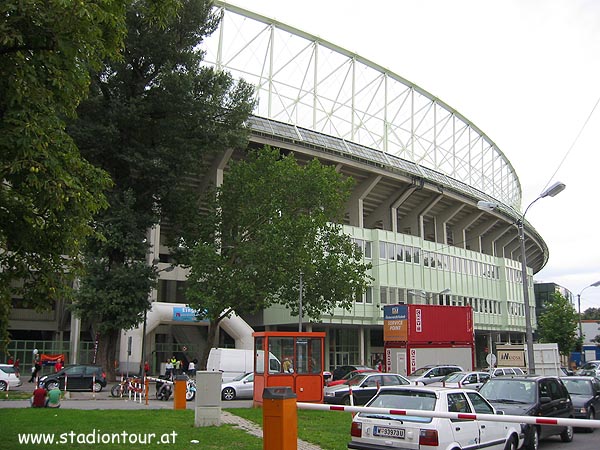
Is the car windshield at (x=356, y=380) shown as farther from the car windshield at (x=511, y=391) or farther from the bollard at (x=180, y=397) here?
the car windshield at (x=511, y=391)

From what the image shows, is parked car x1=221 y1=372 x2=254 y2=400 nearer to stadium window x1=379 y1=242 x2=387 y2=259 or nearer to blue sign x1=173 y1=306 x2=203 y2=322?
blue sign x1=173 y1=306 x2=203 y2=322

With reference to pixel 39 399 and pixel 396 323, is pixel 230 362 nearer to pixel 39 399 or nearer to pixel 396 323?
pixel 396 323

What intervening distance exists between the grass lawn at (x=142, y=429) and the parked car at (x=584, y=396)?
677 cm

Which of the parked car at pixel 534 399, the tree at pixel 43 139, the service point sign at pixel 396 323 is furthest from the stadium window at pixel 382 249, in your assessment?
the tree at pixel 43 139

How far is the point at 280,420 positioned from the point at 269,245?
22355 millimetres

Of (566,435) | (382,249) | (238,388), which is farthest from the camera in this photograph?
(382,249)

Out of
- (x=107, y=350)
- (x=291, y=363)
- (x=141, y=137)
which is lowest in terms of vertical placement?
(x=291, y=363)

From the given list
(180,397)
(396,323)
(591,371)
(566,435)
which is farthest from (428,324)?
(566,435)

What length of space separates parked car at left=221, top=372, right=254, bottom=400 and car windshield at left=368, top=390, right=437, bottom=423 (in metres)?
15.9

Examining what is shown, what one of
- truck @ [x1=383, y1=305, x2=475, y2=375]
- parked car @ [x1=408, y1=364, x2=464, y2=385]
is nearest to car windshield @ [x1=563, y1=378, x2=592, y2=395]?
parked car @ [x1=408, y1=364, x2=464, y2=385]

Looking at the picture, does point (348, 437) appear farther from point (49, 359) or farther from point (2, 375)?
point (49, 359)

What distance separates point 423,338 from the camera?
35906mm

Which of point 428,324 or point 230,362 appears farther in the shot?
point 428,324

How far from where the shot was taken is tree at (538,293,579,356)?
58.6 meters
